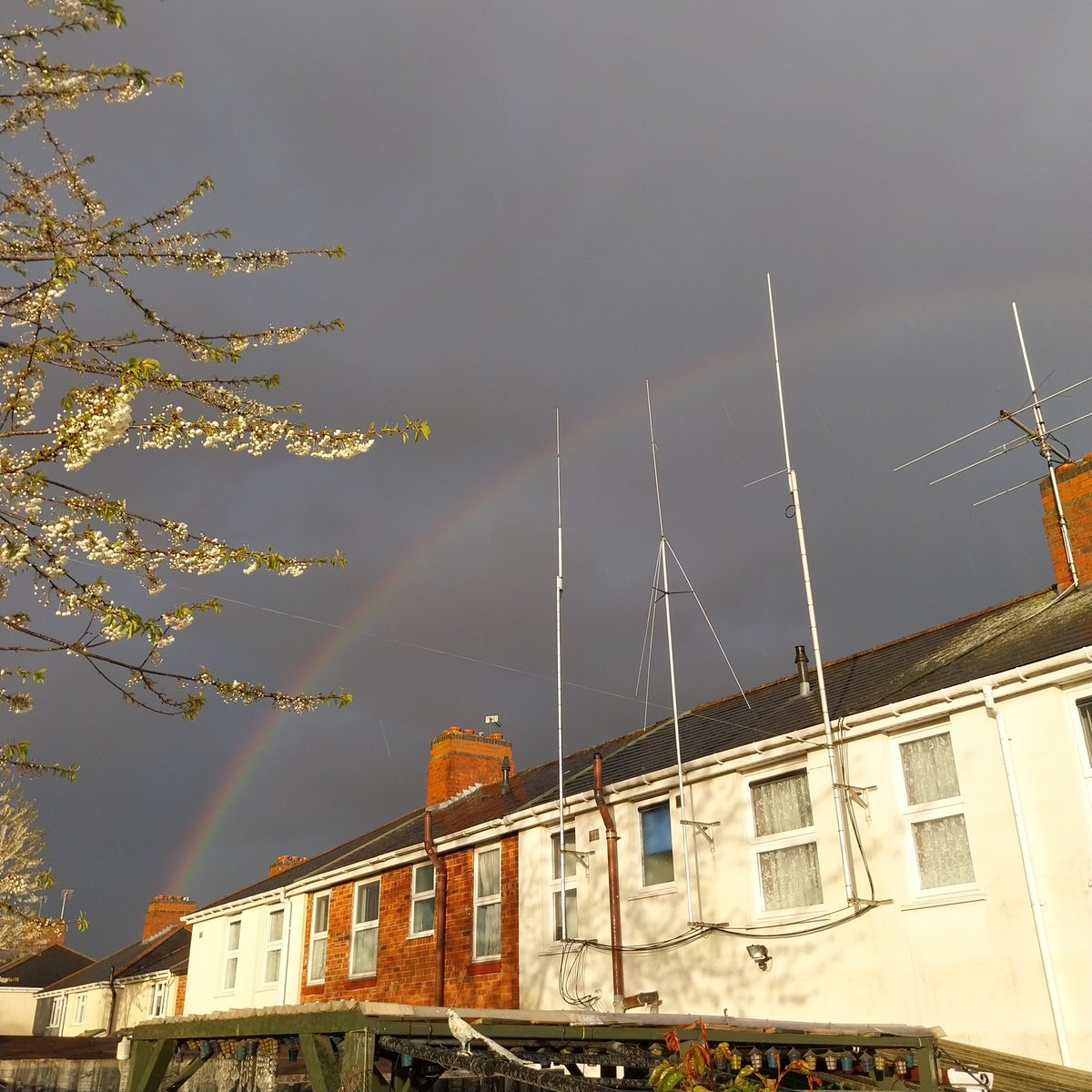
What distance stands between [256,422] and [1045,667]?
8.86 meters

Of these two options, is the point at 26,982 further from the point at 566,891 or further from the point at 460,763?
the point at 566,891

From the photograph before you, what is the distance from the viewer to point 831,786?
13109mm

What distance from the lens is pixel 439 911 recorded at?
61.2 ft

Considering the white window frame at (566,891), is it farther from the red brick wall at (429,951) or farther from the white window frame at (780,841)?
the white window frame at (780,841)

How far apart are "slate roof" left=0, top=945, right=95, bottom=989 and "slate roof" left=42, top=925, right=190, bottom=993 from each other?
4.90 metres

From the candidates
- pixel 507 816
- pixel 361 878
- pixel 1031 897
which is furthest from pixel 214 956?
pixel 1031 897

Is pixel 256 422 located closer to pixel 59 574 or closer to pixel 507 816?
pixel 59 574

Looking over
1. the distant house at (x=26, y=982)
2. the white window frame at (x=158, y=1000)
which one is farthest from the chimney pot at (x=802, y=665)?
the distant house at (x=26, y=982)

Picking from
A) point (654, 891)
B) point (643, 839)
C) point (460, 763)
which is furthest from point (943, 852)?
point (460, 763)

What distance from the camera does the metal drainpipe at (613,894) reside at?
15.0 meters

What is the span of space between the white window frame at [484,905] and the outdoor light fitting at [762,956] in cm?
551

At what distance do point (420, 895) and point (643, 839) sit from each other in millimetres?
5948

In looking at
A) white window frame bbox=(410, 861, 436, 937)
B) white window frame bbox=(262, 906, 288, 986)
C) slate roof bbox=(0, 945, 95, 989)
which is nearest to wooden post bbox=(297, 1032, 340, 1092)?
white window frame bbox=(410, 861, 436, 937)

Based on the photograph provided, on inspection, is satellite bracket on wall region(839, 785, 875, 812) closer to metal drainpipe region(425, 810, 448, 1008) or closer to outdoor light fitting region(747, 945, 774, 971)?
outdoor light fitting region(747, 945, 774, 971)
